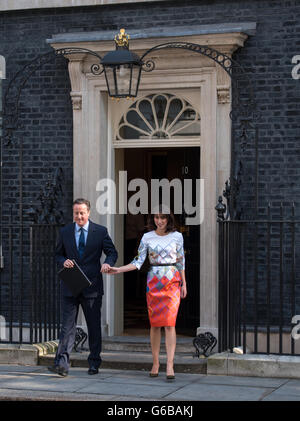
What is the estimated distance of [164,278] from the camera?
9.60 metres

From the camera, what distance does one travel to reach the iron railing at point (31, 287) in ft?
35.6

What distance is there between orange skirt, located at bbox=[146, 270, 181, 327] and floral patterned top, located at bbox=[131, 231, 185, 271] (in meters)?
0.17

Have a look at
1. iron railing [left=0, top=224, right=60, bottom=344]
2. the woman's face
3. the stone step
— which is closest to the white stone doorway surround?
iron railing [left=0, top=224, right=60, bottom=344]

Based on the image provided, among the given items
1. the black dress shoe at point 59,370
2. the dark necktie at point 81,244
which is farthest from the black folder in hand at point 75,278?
the black dress shoe at point 59,370

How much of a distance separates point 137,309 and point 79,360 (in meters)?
4.20

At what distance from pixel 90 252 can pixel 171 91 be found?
109 inches

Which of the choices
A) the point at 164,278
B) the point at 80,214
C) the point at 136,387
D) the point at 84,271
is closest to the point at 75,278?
the point at 84,271

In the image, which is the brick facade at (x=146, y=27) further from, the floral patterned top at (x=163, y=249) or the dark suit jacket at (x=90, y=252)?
the dark suit jacket at (x=90, y=252)

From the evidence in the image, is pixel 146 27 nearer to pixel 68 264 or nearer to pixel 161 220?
pixel 161 220

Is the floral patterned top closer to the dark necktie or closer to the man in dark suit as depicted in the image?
the man in dark suit

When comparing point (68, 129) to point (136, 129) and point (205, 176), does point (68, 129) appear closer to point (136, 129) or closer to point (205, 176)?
point (136, 129)

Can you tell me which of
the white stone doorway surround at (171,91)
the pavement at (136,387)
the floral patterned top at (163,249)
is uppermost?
the white stone doorway surround at (171,91)

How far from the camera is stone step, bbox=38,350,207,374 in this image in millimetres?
10234

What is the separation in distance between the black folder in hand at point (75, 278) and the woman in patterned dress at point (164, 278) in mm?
300
